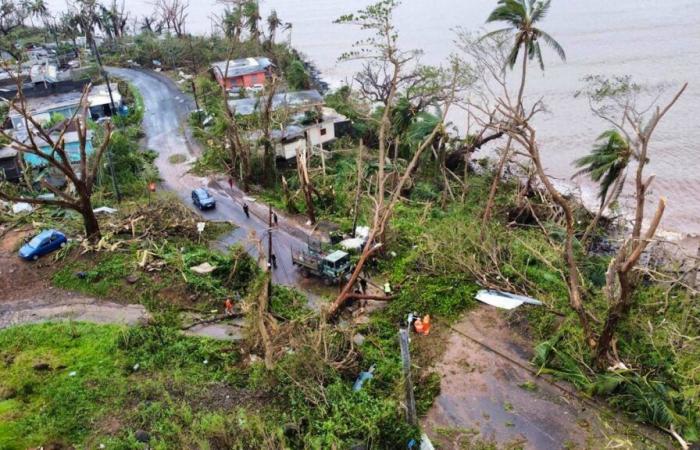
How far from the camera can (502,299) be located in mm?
18047

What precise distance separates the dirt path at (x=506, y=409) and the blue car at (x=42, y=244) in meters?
14.9

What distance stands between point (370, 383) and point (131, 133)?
2901 cm

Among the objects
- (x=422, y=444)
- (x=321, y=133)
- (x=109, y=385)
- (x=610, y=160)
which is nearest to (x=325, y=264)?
(x=109, y=385)

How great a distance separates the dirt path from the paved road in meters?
6.97

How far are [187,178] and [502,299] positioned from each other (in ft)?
66.0

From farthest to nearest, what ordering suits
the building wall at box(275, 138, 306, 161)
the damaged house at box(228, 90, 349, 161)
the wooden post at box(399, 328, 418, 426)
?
the building wall at box(275, 138, 306, 161) → the damaged house at box(228, 90, 349, 161) → the wooden post at box(399, 328, 418, 426)

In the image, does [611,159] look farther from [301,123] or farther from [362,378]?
[301,123]

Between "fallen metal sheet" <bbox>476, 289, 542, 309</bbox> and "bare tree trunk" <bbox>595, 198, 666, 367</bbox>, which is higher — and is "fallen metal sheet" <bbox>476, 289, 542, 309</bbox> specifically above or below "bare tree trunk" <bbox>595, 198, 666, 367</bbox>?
below

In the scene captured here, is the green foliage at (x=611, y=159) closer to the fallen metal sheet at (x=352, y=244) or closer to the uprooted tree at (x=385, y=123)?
the uprooted tree at (x=385, y=123)

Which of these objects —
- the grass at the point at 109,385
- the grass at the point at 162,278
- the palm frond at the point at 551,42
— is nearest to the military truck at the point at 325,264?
the grass at the point at 162,278

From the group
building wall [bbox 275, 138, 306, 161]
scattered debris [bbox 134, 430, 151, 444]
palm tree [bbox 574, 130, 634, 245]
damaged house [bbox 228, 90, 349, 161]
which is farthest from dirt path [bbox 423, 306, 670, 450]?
building wall [bbox 275, 138, 306, 161]

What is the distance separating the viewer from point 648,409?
521 inches

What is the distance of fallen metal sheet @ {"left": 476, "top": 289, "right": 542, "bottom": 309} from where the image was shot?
695 inches

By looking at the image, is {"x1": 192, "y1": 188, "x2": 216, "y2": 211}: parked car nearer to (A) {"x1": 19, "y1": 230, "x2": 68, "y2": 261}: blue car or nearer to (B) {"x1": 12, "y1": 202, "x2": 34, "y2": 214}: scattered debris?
(A) {"x1": 19, "y1": 230, "x2": 68, "y2": 261}: blue car
